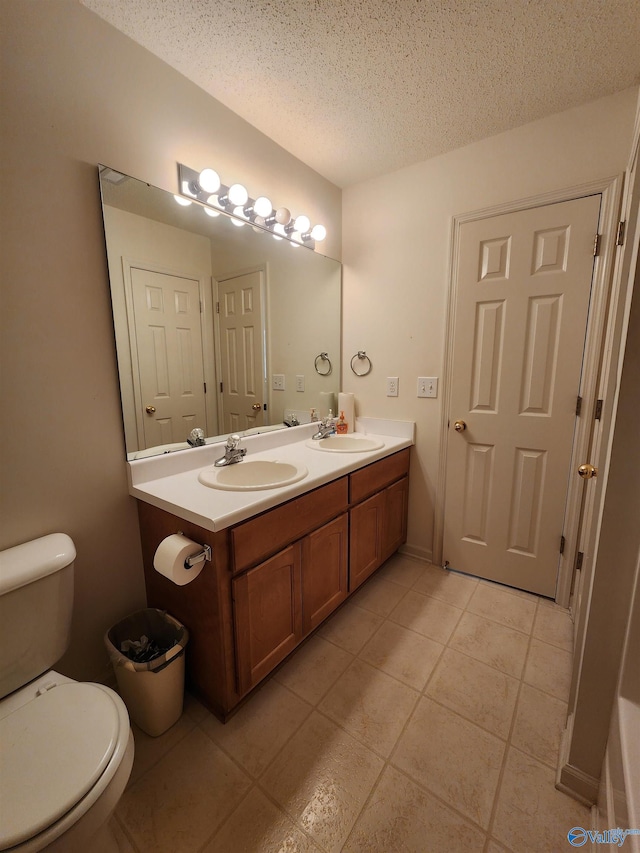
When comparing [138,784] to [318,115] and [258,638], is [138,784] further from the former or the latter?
[318,115]

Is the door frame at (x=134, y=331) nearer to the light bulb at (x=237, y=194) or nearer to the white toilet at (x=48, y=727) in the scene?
the light bulb at (x=237, y=194)

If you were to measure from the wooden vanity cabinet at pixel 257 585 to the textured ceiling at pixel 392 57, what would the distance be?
1609 millimetres

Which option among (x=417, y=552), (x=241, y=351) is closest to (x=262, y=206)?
(x=241, y=351)

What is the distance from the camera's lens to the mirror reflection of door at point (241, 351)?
5.41ft

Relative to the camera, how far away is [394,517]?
2064 millimetres

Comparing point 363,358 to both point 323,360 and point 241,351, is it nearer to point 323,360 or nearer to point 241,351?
point 323,360

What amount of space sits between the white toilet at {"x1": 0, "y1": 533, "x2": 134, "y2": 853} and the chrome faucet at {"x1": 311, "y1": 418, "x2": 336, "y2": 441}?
1.30m

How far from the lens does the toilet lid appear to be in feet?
2.16

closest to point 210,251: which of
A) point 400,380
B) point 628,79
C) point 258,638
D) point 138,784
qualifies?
point 400,380

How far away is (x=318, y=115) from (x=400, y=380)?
1.35 m

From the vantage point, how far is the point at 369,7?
1.11 metres

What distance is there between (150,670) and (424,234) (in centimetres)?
230

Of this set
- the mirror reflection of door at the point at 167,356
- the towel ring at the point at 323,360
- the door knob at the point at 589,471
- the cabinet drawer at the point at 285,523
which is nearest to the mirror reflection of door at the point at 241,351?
the mirror reflection of door at the point at 167,356

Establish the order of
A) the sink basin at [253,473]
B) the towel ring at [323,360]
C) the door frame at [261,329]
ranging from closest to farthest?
1. the sink basin at [253,473]
2. the door frame at [261,329]
3. the towel ring at [323,360]
